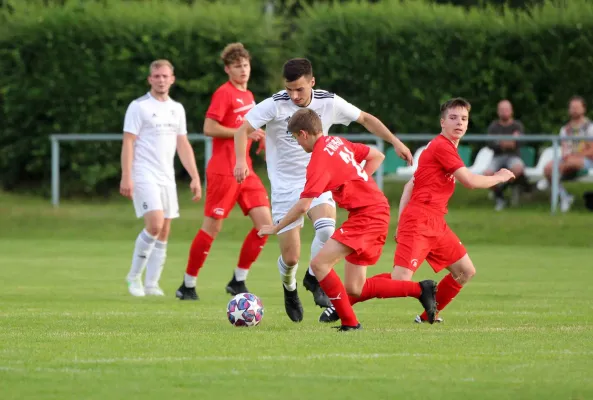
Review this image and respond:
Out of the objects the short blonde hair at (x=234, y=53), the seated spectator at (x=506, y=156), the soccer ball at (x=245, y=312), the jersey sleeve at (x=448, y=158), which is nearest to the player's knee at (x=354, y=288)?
the soccer ball at (x=245, y=312)

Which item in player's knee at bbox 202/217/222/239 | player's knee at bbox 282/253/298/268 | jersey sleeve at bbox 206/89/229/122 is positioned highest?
jersey sleeve at bbox 206/89/229/122

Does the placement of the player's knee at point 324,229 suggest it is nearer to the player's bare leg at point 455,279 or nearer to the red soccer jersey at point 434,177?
the red soccer jersey at point 434,177

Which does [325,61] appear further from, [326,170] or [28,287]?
[326,170]

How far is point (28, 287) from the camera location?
13656 millimetres

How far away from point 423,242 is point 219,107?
12.0 ft

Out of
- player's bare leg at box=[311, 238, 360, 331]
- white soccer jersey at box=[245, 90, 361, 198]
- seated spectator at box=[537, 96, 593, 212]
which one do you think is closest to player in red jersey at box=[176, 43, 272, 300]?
white soccer jersey at box=[245, 90, 361, 198]

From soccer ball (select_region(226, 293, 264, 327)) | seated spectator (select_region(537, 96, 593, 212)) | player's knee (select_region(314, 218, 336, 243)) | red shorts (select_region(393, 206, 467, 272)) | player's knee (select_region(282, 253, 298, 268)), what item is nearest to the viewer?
soccer ball (select_region(226, 293, 264, 327))

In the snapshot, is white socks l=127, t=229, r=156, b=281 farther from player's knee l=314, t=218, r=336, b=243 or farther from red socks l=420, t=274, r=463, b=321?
red socks l=420, t=274, r=463, b=321

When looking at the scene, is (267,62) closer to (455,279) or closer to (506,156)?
(506,156)

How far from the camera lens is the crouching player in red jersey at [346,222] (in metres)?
9.21

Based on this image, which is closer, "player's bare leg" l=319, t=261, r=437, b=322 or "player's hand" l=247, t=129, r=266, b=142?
"player's bare leg" l=319, t=261, r=437, b=322

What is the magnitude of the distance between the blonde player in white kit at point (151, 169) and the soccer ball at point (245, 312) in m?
3.27

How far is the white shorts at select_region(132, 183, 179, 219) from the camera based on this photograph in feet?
42.5

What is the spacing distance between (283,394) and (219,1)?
20.4 metres
